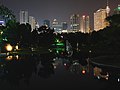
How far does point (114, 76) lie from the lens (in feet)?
73.1

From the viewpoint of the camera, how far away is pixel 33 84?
19062mm

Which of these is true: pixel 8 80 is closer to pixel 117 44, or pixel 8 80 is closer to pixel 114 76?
Result: pixel 114 76

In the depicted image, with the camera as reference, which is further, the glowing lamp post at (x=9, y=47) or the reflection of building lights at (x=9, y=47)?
the reflection of building lights at (x=9, y=47)

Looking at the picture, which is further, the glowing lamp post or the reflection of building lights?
the reflection of building lights

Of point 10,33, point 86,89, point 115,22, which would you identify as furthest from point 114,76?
point 10,33

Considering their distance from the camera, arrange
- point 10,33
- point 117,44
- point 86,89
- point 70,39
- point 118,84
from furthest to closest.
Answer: point 70,39
point 10,33
point 117,44
point 118,84
point 86,89

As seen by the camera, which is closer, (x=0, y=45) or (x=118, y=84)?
(x=118, y=84)

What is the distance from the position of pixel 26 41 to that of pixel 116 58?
3966 cm

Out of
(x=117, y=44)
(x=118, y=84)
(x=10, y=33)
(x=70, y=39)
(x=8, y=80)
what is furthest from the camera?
(x=70, y=39)

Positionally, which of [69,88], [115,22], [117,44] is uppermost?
[115,22]

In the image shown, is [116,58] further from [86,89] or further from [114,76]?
[86,89]

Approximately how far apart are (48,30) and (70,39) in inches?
365

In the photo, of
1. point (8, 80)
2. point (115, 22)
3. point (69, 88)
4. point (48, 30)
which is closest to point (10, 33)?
point (48, 30)

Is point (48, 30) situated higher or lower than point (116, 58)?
higher
